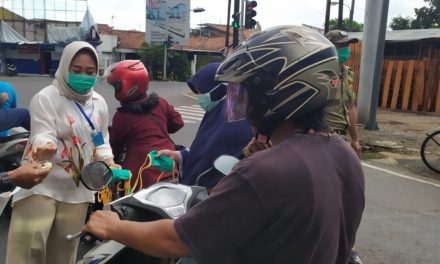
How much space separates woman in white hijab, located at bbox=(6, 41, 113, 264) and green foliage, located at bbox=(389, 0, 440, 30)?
151 feet

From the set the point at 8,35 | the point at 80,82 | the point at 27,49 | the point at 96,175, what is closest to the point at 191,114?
the point at 80,82

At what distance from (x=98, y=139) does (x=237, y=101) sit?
1.56 metres

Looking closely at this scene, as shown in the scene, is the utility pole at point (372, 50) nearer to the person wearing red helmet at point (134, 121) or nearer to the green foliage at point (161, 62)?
the person wearing red helmet at point (134, 121)

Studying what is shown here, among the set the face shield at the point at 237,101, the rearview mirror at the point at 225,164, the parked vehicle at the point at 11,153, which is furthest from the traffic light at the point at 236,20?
the face shield at the point at 237,101

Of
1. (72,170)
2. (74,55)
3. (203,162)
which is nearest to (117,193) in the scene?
(72,170)

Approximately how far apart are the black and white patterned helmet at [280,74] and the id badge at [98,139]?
1574 millimetres

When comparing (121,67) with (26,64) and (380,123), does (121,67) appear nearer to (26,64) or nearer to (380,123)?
(380,123)

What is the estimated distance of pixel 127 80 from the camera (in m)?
3.13

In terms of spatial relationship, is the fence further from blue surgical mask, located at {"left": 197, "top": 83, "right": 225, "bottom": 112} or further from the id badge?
the id badge

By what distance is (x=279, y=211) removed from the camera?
1174 millimetres

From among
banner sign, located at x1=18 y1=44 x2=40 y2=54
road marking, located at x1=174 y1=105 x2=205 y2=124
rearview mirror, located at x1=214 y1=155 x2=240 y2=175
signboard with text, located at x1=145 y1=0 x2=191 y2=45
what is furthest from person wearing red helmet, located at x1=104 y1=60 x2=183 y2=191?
banner sign, located at x1=18 y1=44 x2=40 y2=54

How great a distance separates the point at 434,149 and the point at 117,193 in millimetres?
6226

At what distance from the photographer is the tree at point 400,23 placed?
44.1 m

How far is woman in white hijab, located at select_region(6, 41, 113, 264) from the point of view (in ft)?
8.27
